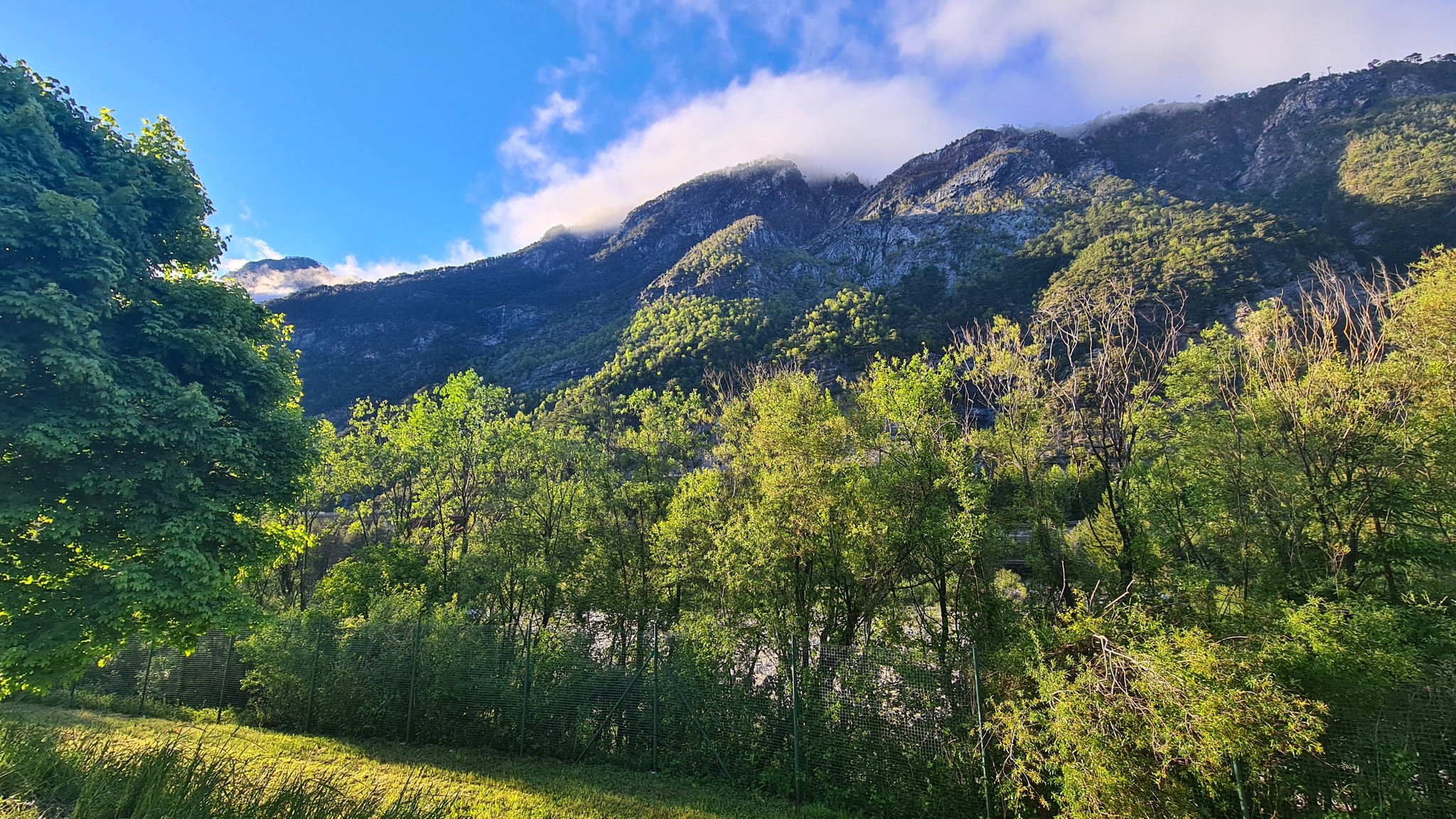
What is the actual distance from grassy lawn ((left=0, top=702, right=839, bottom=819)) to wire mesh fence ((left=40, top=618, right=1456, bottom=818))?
633 millimetres

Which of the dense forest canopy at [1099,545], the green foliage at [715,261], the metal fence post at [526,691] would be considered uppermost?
the green foliage at [715,261]

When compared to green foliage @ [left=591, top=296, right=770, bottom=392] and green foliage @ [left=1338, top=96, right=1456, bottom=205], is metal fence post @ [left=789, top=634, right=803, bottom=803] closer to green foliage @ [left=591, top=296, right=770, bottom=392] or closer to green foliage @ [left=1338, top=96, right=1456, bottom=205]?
green foliage @ [left=591, top=296, right=770, bottom=392]

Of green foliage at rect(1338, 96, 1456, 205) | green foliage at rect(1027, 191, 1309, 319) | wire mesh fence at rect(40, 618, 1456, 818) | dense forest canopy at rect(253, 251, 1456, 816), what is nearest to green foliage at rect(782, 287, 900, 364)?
green foliage at rect(1027, 191, 1309, 319)

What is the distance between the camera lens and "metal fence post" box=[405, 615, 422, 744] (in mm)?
12586

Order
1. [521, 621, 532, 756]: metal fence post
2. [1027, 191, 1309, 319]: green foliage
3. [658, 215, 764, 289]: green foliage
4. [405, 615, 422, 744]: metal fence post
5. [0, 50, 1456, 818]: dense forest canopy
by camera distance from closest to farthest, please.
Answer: [0, 50, 1456, 818]: dense forest canopy → [521, 621, 532, 756]: metal fence post → [405, 615, 422, 744]: metal fence post → [1027, 191, 1309, 319]: green foliage → [658, 215, 764, 289]: green foliage

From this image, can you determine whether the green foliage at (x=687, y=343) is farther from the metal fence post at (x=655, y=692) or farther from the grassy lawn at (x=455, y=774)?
the grassy lawn at (x=455, y=774)

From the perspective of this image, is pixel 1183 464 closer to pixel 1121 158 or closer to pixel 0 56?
pixel 0 56

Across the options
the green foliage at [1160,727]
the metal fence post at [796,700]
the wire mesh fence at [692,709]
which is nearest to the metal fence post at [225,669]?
the wire mesh fence at [692,709]

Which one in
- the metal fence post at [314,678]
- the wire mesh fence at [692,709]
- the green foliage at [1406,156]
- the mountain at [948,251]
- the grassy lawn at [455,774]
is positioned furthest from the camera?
the mountain at [948,251]

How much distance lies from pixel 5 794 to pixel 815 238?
116m

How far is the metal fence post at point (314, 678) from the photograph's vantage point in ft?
44.1

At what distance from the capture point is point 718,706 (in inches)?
430

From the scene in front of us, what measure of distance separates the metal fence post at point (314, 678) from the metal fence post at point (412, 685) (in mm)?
2620

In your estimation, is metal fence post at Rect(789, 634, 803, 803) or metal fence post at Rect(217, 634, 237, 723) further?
metal fence post at Rect(217, 634, 237, 723)
